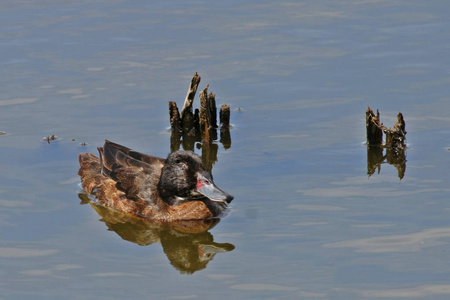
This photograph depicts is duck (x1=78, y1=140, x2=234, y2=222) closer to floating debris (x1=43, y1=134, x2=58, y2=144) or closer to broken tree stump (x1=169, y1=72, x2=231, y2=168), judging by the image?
floating debris (x1=43, y1=134, x2=58, y2=144)

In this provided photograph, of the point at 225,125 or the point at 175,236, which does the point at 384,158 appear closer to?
the point at 225,125

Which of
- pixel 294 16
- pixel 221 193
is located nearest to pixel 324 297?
pixel 221 193

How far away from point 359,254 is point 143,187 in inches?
140

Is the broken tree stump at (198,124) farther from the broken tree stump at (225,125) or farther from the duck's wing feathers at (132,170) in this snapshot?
the duck's wing feathers at (132,170)

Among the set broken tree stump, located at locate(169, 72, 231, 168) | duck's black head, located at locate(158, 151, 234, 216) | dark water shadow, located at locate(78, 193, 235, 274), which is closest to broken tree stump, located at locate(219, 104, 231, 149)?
broken tree stump, located at locate(169, 72, 231, 168)

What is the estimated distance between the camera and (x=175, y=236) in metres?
11.7

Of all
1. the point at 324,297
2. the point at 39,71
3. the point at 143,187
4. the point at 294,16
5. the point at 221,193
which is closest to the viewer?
the point at 324,297

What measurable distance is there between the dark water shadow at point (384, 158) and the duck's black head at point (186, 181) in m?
2.44

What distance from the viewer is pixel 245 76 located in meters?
16.5

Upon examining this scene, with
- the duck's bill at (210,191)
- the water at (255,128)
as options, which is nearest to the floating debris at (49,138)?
the water at (255,128)

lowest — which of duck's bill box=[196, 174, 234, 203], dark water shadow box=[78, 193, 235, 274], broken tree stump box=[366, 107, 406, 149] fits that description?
dark water shadow box=[78, 193, 235, 274]

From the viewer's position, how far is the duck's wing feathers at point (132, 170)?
1250 cm

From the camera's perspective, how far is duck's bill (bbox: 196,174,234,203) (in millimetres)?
11656

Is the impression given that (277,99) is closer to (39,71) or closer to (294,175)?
(294,175)
